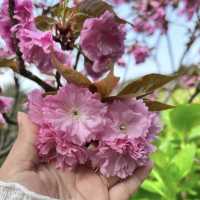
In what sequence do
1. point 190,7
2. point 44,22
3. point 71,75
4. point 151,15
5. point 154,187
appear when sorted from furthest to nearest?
point 151,15 → point 190,7 → point 154,187 → point 44,22 → point 71,75

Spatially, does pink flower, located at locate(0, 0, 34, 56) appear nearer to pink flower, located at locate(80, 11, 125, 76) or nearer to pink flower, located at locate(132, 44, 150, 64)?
pink flower, located at locate(80, 11, 125, 76)

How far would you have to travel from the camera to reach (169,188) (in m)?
2.65

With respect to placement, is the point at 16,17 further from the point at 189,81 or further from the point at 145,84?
the point at 189,81

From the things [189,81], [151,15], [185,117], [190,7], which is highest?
[190,7]

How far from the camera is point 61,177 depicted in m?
1.32

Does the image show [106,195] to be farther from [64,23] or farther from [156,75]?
[64,23]

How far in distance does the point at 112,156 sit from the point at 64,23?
35 centimetres

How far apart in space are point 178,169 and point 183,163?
6 cm

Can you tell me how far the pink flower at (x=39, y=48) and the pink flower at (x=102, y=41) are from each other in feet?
0.27

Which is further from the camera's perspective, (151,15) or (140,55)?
(151,15)

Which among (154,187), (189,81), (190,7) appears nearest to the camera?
(154,187)

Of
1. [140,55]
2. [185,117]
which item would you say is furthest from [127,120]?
[140,55]

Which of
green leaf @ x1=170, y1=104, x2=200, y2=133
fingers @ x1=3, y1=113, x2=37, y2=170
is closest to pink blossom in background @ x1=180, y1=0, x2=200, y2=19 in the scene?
green leaf @ x1=170, y1=104, x2=200, y2=133

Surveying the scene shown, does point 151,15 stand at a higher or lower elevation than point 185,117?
higher
